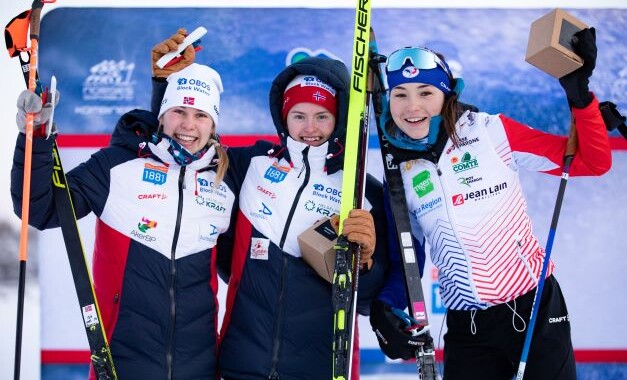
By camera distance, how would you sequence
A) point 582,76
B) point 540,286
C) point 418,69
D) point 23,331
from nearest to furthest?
1. point 582,76
2. point 540,286
3. point 418,69
4. point 23,331

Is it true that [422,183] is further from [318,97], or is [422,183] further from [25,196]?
[25,196]

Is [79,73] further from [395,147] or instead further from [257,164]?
[395,147]

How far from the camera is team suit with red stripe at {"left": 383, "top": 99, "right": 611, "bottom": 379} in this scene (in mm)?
2777

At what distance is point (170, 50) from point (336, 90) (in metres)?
0.72

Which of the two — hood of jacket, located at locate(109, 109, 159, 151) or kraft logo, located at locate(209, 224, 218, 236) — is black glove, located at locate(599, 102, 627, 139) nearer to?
kraft logo, located at locate(209, 224, 218, 236)

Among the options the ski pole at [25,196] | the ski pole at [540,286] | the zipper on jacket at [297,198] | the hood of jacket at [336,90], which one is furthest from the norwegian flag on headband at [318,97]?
the ski pole at [25,196]

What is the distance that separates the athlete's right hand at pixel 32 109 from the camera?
2.46 meters

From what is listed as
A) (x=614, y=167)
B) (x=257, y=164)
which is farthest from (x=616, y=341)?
(x=257, y=164)

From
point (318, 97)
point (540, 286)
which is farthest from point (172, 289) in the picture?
point (540, 286)

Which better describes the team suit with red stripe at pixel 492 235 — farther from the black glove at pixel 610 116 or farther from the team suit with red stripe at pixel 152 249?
the team suit with red stripe at pixel 152 249

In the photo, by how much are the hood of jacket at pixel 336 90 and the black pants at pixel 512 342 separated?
80 centimetres

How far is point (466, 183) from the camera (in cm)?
281

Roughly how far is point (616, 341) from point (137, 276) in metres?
3.27

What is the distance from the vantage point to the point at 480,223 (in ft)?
9.13
